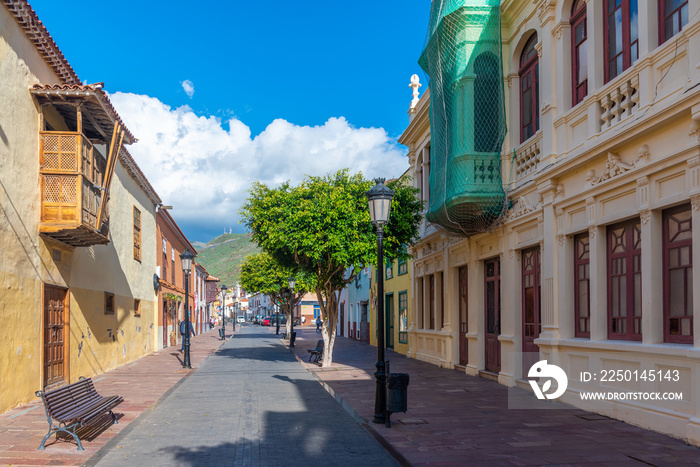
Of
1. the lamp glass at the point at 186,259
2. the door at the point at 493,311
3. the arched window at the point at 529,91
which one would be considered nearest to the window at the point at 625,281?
the arched window at the point at 529,91

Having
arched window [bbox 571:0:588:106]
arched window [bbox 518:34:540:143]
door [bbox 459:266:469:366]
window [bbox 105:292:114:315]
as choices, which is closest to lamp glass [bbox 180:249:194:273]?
window [bbox 105:292:114:315]

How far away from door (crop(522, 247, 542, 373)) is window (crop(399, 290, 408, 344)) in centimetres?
1085

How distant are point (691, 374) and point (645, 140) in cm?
328

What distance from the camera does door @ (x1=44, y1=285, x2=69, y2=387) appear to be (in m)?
12.1

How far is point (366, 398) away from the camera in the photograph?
11750mm

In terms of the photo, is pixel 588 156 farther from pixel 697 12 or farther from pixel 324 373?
pixel 324 373

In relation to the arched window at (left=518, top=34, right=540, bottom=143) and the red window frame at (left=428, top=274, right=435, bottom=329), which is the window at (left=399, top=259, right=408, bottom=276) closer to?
the red window frame at (left=428, top=274, right=435, bottom=329)

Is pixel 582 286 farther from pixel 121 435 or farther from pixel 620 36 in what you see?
pixel 121 435

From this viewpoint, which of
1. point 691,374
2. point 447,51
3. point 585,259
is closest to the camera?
point 691,374

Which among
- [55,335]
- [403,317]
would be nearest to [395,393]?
[55,335]

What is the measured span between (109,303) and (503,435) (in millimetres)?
13196

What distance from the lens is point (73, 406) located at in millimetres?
7777

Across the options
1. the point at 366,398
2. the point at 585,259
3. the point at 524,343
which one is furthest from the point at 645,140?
the point at 366,398

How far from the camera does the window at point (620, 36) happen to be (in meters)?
9.41
